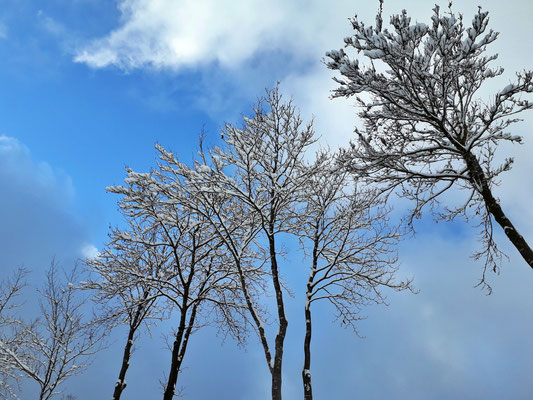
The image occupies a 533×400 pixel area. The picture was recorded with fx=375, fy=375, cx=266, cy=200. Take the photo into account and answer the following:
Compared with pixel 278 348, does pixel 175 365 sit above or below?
above

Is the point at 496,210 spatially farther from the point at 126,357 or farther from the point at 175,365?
the point at 126,357

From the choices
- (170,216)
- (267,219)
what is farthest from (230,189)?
(170,216)

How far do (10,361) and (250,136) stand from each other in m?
12.0

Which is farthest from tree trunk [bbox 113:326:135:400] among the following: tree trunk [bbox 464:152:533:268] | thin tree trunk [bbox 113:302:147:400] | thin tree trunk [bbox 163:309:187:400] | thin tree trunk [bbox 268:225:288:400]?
tree trunk [bbox 464:152:533:268]

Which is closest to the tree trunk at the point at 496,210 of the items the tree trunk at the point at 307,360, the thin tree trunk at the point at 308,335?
the thin tree trunk at the point at 308,335

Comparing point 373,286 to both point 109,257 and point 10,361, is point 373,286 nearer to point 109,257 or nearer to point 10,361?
point 109,257

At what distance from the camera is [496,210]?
807 centimetres

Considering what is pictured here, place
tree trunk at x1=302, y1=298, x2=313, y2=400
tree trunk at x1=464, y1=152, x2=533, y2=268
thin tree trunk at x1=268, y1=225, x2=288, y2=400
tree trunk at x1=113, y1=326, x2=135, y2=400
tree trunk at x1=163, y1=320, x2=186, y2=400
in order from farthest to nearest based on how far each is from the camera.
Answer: tree trunk at x1=113, y1=326, x2=135, y2=400 < tree trunk at x1=163, y1=320, x2=186, y2=400 < tree trunk at x1=302, y1=298, x2=313, y2=400 < thin tree trunk at x1=268, y1=225, x2=288, y2=400 < tree trunk at x1=464, y1=152, x2=533, y2=268

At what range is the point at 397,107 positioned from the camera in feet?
27.9

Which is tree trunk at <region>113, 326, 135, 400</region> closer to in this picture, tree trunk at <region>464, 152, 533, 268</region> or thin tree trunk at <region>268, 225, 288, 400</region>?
thin tree trunk at <region>268, 225, 288, 400</region>

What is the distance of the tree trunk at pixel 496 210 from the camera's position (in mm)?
7777

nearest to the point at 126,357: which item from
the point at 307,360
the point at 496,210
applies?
the point at 307,360

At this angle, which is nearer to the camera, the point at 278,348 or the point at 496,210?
the point at 496,210

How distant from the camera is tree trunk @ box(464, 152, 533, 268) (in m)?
7.78
